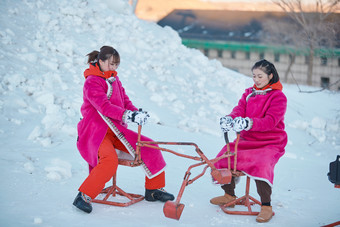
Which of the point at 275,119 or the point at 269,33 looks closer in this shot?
the point at 275,119

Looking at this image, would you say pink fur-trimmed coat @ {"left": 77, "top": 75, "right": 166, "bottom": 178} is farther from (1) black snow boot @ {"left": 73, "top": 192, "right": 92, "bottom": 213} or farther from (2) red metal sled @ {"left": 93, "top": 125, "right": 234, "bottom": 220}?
(1) black snow boot @ {"left": 73, "top": 192, "right": 92, "bottom": 213}

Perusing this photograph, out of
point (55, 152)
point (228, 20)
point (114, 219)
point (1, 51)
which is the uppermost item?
point (228, 20)

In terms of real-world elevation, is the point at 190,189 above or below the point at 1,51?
below

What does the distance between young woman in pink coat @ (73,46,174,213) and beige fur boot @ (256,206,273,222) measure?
793 mm

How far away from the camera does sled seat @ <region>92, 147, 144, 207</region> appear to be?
329cm

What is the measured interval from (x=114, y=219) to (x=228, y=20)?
24146 millimetres

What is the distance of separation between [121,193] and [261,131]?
4.53 ft

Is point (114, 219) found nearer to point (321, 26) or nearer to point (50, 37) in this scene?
point (50, 37)

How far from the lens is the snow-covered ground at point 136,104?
3334 millimetres

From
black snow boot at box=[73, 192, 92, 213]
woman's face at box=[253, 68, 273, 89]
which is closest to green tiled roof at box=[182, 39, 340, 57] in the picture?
woman's face at box=[253, 68, 273, 89]

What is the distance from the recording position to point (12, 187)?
353 cm

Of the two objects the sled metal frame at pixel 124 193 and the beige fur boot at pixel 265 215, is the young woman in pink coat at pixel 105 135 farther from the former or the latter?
the beige fur boot at pixel 265 215

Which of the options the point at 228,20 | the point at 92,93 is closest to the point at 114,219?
the point at 92,93

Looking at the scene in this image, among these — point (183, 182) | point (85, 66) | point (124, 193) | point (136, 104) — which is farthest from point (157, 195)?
point (85, 66)
